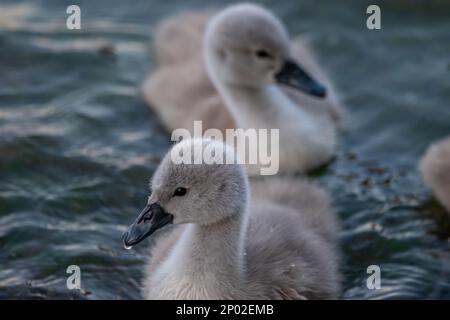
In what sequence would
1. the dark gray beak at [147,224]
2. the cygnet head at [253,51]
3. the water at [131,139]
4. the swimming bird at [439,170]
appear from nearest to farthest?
the dark gray beak at [147,224], the water at [131,139], the swimming bird at [439,170], the cygnet head at [253,51]

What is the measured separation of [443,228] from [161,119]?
254cm

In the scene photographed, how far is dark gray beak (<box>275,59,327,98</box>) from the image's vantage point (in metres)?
7.02

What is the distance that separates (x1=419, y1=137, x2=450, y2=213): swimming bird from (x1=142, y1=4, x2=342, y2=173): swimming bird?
873mm

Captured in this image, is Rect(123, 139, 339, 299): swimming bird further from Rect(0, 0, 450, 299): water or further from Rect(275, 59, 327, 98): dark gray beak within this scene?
Rect(275, 59, 327, 98): dark gray beak

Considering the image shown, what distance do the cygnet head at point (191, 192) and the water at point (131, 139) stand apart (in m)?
0.92

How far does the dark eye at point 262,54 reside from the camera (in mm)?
6957

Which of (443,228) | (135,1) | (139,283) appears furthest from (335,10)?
(139,283)

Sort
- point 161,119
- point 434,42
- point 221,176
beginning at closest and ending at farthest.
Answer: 1. point 221,176
2. point 161,119
3. point 434,42

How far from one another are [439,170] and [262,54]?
58.8 inches

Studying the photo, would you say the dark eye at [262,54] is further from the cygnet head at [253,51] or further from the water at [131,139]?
the water at [131,139]

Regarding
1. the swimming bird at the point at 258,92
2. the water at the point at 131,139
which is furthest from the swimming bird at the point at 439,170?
the swimming bird at the point at 258,92

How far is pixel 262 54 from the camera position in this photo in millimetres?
6973
